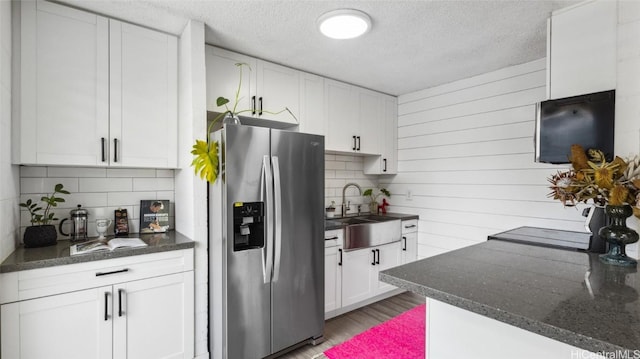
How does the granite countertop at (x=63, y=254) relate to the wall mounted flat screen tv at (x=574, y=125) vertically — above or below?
below

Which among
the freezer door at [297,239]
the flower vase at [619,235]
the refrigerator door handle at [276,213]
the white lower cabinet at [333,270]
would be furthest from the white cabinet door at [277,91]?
the flower vase at [619,235]

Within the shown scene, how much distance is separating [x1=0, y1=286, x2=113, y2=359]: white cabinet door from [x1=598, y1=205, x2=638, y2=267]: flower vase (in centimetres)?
260

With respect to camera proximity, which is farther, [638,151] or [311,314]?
[311,314]

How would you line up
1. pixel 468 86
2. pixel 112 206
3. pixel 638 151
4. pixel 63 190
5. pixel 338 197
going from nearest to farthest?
pixel 638 151, pixel 63 190, pixel 112 206, pixel 468 86, pixel 338 197

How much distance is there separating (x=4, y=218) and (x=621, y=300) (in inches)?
108

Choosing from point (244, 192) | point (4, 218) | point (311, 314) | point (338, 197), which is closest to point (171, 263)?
point (244, 192)

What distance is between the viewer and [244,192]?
2.07 metres

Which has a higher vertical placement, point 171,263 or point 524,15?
point 524,15

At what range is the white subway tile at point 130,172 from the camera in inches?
90.4

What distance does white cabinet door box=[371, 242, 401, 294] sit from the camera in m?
3.26

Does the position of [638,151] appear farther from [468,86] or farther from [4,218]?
[4,218]

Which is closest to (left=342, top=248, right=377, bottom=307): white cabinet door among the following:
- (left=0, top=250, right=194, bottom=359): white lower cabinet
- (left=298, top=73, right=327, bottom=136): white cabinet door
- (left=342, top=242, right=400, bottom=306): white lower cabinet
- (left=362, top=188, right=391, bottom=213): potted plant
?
(left=342, top=242, right=400, bottom=306): white lower cabinet

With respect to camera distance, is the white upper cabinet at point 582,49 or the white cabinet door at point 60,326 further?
the white upper cabinet at point 582,49

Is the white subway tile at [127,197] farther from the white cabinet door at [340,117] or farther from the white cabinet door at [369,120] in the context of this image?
the white cabinet door at [369,120]
